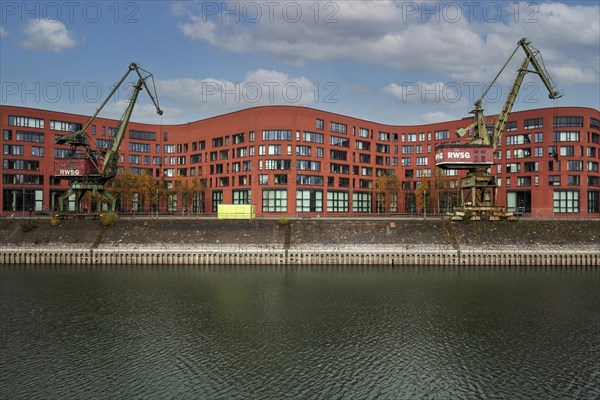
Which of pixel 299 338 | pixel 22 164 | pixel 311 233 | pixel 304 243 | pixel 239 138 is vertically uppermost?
pixel 239 138

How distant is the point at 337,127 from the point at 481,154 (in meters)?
37.3

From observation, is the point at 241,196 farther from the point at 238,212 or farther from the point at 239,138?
the point at 238,212

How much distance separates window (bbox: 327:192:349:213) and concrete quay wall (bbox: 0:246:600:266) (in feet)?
124

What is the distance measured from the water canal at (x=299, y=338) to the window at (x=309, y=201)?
1762 inches

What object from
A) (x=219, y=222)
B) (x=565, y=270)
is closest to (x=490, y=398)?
(x=565, y=270)

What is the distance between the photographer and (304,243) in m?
63.3

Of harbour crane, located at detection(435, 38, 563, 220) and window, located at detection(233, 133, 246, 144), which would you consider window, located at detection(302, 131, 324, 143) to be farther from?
harbour crane, located at detection(435, 38, 563, 220)

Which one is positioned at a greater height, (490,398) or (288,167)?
(288,167)

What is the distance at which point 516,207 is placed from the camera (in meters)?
96.5

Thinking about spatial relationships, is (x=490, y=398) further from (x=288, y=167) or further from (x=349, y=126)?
(x=349, y=126)

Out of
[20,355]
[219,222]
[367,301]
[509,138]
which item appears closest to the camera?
[20,355]

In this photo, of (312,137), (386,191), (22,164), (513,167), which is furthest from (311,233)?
(22,164)

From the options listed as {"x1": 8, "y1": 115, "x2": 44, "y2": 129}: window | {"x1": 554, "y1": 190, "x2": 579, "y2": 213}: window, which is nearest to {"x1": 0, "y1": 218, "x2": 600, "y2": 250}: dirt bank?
{"x1": 554, "y1": 190, "x2": 579, "y2": 213}: window

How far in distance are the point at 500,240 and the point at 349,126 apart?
165 feet
